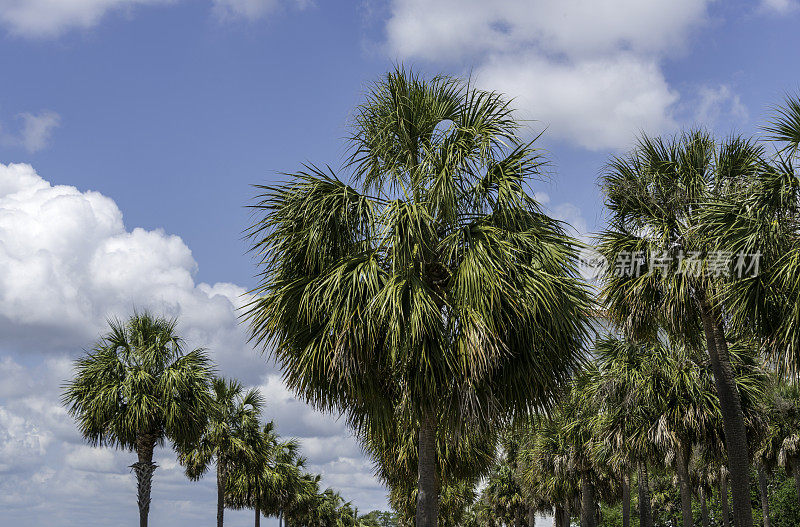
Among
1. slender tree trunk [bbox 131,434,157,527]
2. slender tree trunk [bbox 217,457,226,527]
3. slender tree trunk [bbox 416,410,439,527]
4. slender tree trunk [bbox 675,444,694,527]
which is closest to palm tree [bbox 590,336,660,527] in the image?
slender tree trunk [bbox 675,444,694,527]

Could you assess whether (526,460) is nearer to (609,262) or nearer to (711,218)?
(609,262)

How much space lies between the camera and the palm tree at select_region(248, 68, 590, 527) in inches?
398

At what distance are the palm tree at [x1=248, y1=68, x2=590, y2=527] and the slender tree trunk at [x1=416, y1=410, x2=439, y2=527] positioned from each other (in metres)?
0.02

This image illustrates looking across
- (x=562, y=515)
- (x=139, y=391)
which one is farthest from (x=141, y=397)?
(x=562, y=515)

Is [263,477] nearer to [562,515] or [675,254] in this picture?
[562,515]

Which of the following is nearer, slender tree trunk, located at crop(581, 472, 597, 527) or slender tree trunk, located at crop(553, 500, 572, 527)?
slender tree trunk, located at crop(581, 472, 597, 527)

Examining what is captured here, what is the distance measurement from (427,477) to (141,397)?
13.8 meters

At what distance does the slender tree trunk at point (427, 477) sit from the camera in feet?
36.2

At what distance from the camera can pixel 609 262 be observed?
1580 cm

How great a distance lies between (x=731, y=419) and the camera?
14703mm

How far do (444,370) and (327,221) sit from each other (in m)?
2.94

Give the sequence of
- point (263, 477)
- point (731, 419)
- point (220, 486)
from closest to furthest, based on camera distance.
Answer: point (731, 419) → point (220, 486) → point (263, 477)

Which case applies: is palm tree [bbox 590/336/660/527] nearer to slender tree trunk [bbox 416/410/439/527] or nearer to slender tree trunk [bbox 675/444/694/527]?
slender tree trunk [bbox 675/444/694/527]

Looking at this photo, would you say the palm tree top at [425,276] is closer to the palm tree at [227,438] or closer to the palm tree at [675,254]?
the palm tree at [675,254]
